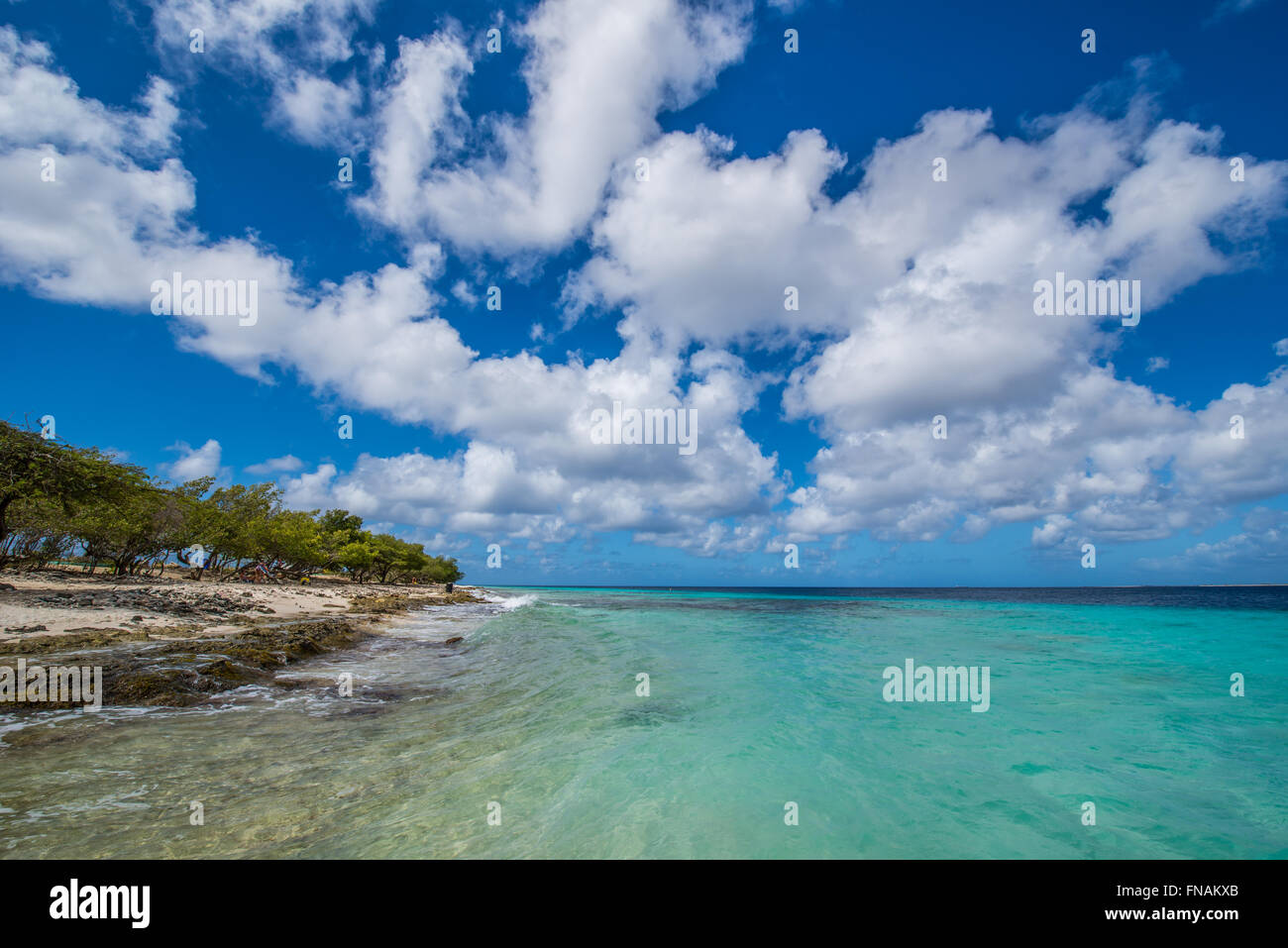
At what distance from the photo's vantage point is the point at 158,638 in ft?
56.3

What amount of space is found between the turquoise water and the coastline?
3.69ft

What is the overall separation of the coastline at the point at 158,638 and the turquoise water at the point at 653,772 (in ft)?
3.69

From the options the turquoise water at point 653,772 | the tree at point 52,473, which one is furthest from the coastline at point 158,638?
the tree at point 52,473

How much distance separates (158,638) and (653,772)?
1910 centimetres

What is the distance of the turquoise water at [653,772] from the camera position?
602 cm

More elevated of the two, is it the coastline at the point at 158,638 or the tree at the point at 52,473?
the tree at the point at 52,473

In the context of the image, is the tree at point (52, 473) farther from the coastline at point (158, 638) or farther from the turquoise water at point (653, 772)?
the turquoise water at point (653, 772)

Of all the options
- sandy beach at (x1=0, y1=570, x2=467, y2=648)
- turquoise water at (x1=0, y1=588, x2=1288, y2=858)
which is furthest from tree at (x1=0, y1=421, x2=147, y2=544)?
turquoise water at (x1=0, y1=588, x2=1288, y2=858)

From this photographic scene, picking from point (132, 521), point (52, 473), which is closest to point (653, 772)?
point (52, 473)

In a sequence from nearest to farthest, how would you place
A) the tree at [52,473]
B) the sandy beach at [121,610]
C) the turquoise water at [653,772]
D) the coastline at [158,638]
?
the turquoise water at [653,772]
the coastline at [158,638]
the sandy beach at [121,610]
the tree at [52,473]

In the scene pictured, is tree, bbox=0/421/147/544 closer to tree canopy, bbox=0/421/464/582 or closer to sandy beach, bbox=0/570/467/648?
tree canopy, bbox=0/421/464/582

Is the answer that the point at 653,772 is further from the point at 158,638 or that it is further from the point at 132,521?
the point at 132,521
